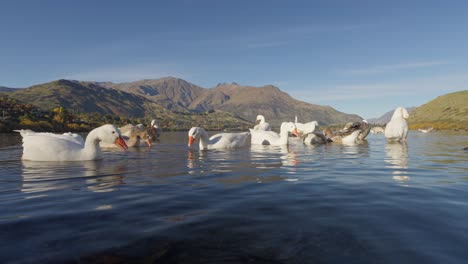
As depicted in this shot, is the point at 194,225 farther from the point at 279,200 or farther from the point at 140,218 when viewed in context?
the point at 279,200

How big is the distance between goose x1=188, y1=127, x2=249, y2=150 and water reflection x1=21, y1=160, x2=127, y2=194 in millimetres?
7611

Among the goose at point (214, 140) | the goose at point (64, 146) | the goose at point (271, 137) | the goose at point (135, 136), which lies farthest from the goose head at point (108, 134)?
the goose at point (271, 137)

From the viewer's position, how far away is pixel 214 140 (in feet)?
64.0

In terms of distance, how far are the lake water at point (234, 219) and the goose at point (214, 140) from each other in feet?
31.3

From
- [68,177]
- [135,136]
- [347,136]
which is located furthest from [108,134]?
[347,136]

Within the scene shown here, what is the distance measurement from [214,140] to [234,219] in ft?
49.1

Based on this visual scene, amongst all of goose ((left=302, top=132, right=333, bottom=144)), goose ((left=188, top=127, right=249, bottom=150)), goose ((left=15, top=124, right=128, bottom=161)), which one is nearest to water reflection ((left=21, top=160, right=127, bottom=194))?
goose ((left=15, top=124, right=128, bottom=161))

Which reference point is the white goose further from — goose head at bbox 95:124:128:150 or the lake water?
the lake water

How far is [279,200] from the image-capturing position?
5.81m

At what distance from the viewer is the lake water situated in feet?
11.0

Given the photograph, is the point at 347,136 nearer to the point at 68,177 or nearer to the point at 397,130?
the point at 397,130

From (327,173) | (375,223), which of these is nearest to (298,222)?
(375,223)

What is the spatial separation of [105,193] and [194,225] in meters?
3.21

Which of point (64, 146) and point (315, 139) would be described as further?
point (315, 139)
